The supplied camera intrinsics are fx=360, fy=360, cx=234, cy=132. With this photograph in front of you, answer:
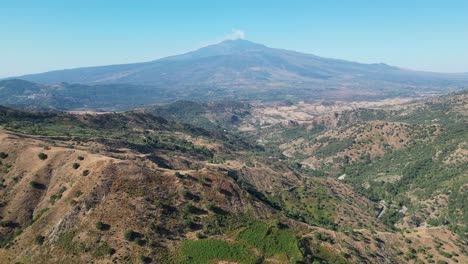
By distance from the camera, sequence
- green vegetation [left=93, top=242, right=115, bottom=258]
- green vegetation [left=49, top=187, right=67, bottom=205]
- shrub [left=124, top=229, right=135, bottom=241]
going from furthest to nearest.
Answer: green vegetation [left=49, top=187, right=67, bottom=205] < shrub [left=124, top=229, right=135, bottom=241] < green vegetation [left=93, top=242, right=115, bottom=258]

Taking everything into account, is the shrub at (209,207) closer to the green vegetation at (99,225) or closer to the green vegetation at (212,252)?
the green vegetation at (212,252)

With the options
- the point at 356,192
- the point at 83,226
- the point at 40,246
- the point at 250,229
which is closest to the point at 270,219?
the point at 250,229

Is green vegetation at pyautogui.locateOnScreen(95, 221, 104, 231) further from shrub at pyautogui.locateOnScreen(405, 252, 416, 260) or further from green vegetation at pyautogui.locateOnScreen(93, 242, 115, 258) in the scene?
shrub at pyautogui.locateOnScreen(405, 252, 416, 260)

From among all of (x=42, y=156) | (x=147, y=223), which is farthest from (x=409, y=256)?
(x=42, y=156)

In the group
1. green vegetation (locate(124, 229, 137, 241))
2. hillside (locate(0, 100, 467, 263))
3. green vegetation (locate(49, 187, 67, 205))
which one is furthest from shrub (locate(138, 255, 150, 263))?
green vegetation (locate(49, 187, 67, 205))

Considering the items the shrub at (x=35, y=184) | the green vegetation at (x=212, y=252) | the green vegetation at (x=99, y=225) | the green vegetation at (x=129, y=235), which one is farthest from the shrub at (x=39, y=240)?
the green vegetation at (x=212, y=252)

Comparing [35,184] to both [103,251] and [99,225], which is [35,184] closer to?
[99,225]

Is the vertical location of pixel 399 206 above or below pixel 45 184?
below

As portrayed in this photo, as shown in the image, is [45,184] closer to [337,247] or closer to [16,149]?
[16,149]

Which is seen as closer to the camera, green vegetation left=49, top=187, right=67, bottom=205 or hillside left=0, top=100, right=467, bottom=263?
hillside left=0, top=100, right=467, bottom=263

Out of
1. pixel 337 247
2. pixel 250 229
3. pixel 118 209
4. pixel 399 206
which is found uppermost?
pixel 118 209

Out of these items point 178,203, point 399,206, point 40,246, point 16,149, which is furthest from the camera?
point 399,206
